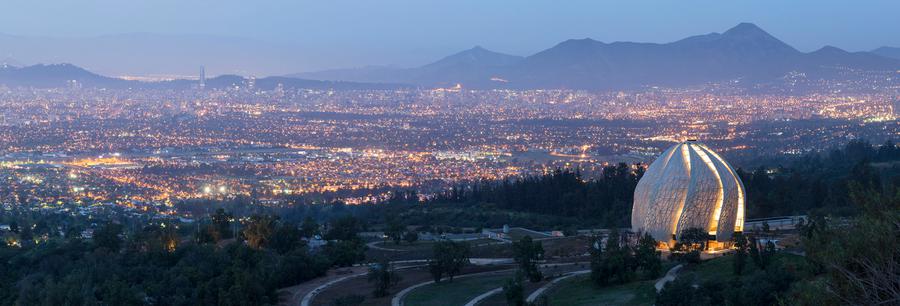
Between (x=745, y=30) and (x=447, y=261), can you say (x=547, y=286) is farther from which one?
(x=745, y=30)

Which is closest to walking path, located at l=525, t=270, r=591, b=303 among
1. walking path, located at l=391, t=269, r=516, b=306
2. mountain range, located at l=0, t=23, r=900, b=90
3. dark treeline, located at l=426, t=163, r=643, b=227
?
walking path, located at l=391, t=269, r=516, b=306

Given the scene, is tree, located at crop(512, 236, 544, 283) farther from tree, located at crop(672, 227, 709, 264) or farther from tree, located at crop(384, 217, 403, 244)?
tree, located at crop(384, 217, 403, 244)

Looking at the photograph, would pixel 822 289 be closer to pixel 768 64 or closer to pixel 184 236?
pixel 184 236

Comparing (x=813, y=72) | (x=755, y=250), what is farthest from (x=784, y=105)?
(x=755, y=250)

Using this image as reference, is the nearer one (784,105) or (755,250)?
(755,250)

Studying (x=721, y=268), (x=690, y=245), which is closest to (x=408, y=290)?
(x=690, y=245)
